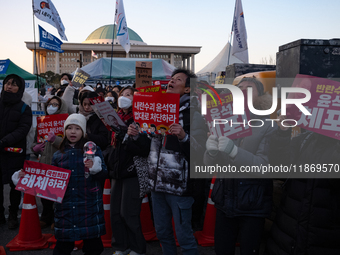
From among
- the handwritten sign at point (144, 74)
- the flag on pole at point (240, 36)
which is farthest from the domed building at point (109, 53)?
the handwritten sign at point (144, 74)

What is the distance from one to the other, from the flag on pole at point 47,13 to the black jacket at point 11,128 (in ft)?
17.8

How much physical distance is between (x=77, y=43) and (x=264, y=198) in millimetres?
88186

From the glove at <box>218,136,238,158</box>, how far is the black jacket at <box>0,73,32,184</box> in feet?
9.75

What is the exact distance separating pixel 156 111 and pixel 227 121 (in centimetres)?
65

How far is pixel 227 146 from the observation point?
2088mm

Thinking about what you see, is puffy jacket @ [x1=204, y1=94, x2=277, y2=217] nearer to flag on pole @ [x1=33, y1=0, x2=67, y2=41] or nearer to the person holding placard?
the person holding placard

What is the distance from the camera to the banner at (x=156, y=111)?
2.47m

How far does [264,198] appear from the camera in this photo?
2.30 meters

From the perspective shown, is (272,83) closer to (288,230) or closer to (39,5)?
(288,230)

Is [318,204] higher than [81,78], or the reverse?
[81,78]

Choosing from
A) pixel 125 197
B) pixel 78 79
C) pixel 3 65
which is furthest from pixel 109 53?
pixel 125 197

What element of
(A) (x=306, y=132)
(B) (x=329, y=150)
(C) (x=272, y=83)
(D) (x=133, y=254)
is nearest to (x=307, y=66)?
(A) (x=306, y=132)

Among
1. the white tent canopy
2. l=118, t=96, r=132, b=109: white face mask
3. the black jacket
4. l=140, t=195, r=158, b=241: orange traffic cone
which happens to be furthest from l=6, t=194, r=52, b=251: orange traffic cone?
the white tent canopy

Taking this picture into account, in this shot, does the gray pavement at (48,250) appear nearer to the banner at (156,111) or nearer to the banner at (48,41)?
the banner at (156,111)
